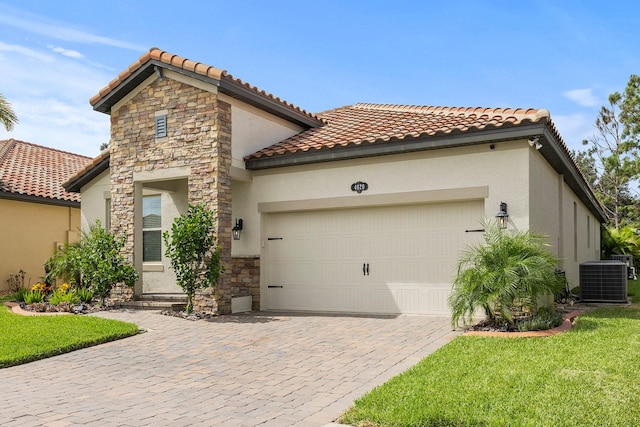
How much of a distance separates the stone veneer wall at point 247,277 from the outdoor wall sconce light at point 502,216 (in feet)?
18.8

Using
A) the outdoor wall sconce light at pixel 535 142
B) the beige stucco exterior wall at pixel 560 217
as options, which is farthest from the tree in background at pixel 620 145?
the outdoor wall sconce light at pixel 535 142

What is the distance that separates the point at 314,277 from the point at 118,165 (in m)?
5.93

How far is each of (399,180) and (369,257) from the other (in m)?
1.86

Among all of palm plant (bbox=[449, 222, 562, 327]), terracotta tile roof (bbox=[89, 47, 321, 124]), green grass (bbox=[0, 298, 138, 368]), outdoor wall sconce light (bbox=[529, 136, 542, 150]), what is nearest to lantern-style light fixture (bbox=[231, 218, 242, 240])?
terracotta tile roof (bbox=[89, 47, 321, 124])

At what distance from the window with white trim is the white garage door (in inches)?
170

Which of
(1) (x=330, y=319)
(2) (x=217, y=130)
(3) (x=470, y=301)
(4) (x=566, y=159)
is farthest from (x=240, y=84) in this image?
(4) (x=566, y=159)

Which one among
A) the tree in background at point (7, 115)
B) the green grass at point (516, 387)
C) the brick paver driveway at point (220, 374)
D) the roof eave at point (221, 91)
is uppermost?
the tree in background at point (7, 115)

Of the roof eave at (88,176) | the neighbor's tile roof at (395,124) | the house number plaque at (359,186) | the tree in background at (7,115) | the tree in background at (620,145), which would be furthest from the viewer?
the tree in background at (620,145)

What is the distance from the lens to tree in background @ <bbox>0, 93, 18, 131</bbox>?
65.2 ft

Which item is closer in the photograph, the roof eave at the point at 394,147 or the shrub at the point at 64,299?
the roof eave at the point at 394,147

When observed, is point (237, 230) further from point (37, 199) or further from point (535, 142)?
point (37, 199)

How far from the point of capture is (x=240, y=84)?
1318 cm

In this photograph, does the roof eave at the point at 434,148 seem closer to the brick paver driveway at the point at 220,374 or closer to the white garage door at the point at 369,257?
the white garage door at the point at 369,257

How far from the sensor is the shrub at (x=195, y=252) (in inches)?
480
